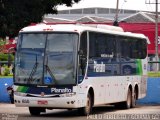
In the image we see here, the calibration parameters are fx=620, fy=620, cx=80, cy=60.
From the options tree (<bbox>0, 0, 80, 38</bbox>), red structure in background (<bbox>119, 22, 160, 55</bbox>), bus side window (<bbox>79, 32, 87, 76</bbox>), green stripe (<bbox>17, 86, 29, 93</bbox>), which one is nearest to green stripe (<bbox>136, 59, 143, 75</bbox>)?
tree (<bbox>0, 0, 80, 38</bbox>)

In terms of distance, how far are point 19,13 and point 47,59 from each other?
21.8ft

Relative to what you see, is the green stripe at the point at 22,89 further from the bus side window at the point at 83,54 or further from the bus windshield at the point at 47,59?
the bus side window at the point at 83,54

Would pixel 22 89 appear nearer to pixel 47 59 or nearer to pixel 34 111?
pixel 47 59

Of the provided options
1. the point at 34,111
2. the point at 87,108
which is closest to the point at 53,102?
the point at 87,108

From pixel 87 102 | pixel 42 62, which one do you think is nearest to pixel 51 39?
pixel 42 62

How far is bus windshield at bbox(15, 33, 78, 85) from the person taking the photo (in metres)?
21.4

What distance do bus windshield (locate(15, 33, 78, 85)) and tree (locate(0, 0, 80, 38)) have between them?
548cm

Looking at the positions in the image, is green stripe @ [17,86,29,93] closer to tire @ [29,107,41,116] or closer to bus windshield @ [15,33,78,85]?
bus windshield @ [15,33,78,85]

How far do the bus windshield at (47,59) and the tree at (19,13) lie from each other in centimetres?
548

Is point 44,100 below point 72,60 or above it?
below

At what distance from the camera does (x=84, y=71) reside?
2194 cm

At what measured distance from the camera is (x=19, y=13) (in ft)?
91.1

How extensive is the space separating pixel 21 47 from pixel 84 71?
2.42m

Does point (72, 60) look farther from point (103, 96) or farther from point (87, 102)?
point (103, 96)
